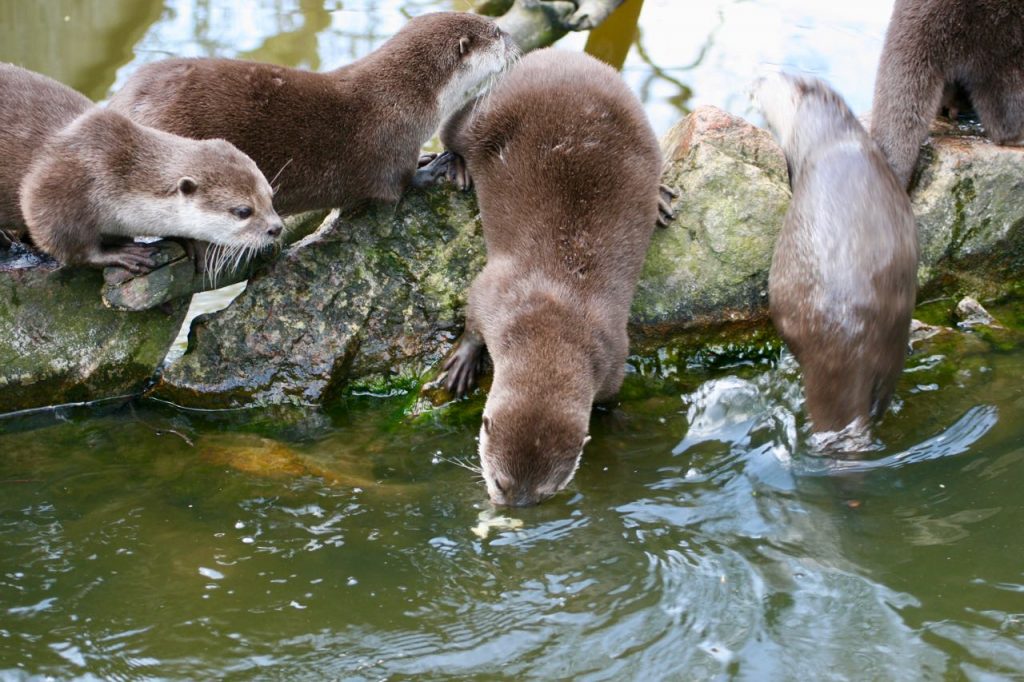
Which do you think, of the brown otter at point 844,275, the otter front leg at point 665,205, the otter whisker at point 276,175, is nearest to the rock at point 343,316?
the otter whisker at point 276,175

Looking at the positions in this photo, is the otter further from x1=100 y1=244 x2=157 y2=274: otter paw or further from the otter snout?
the otter snout

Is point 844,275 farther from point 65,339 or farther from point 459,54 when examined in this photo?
point 65,339

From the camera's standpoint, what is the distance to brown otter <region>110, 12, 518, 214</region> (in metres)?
3.89

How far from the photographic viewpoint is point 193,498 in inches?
134

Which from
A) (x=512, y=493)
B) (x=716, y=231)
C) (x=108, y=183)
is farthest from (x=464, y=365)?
(x=108, y=183)

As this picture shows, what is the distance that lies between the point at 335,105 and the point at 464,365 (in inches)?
41.9

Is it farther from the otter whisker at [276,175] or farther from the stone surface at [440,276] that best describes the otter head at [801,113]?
the otter whisker at [276,175]

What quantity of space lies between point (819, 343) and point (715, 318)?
0.70m

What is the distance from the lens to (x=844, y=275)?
350 centimetres

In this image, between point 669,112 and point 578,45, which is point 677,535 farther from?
point 578,45

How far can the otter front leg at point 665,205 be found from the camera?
4.22 metres

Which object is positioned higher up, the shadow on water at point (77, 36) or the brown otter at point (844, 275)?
the brown otter at point (844, 275)

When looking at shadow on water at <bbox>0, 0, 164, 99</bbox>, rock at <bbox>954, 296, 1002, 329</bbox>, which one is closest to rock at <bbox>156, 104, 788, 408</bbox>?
rock at <bbox>954, 296, 1002, 329</bbox>

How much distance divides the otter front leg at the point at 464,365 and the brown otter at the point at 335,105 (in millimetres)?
647
